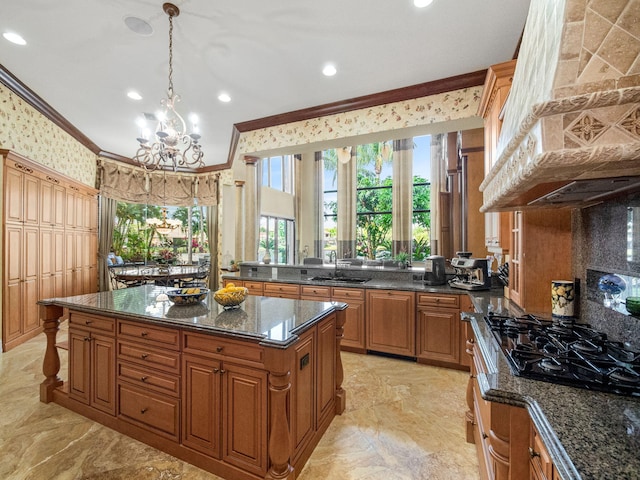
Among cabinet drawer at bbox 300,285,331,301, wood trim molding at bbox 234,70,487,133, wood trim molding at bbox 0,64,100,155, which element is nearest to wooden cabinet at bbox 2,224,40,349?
wood trim molding at bbox 0,64,100,155

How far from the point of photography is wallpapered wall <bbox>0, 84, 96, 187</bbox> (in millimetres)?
3580

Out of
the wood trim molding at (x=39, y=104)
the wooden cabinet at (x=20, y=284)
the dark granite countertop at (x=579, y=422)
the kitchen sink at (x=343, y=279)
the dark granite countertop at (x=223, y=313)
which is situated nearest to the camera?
the dark granite countertop at (x=579, y=422)

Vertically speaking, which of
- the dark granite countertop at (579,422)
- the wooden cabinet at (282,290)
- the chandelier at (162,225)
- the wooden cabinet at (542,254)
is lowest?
the wooden cabinet at (282,290)

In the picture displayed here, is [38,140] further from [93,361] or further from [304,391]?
[304,391]

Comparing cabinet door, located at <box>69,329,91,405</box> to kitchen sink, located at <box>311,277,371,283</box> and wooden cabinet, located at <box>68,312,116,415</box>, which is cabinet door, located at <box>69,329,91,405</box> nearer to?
wooden cabinet, located at <box>68,312,116,415</box>

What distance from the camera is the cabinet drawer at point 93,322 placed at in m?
2.08

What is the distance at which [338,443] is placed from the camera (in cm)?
201

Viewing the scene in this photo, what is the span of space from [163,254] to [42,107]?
277cm

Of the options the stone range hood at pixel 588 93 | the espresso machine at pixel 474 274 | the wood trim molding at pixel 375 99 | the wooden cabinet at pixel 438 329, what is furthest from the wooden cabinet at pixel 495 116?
the stone range hood at pixel 588 93

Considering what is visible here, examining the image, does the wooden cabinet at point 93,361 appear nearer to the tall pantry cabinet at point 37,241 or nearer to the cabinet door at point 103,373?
the cabinet door at point 103,373

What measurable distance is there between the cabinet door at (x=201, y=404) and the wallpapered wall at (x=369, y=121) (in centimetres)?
313

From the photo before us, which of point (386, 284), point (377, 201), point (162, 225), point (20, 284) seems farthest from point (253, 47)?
point (377, 201)

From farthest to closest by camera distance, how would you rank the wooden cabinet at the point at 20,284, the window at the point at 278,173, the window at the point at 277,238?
the window at the point at 278,173, the window at the point at 277,238, the wooden cabinet at the point at 20,284

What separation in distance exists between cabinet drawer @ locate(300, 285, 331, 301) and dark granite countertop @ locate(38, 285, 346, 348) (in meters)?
1.35
